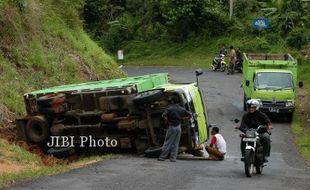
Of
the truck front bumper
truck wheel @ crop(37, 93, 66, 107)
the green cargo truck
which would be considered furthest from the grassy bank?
the truck front bumper

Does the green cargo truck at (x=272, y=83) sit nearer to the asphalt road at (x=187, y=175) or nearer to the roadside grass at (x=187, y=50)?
the asphalt road at (x=187, y=175)

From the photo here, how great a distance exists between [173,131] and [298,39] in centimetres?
3322

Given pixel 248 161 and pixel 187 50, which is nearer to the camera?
pixel 248 161

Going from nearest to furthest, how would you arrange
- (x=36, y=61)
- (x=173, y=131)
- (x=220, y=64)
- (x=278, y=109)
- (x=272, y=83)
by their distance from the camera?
(x=173, y=131), (x=36, y=61), (x=278, y=109), (x=272, y=83), (x=220, y=64)

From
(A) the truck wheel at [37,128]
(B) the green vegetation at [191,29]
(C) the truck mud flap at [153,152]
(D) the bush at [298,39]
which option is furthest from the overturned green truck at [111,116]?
(D) the bush at [298,39]

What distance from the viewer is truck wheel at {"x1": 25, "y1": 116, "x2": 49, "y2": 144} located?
1800cm

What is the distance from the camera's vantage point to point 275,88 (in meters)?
27.9

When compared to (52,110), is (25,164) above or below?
below

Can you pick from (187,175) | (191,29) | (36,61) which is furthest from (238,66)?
(187,175)

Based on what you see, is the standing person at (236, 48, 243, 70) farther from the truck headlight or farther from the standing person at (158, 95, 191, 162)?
the standing person at (158, 95, 191, 162)

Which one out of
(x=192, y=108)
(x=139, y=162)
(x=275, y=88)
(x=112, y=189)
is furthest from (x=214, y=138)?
(x=275, y=88)

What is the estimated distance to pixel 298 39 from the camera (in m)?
47.9

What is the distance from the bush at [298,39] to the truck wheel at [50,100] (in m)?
32.8

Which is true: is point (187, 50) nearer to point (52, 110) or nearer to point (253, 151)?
point (52, 110)
